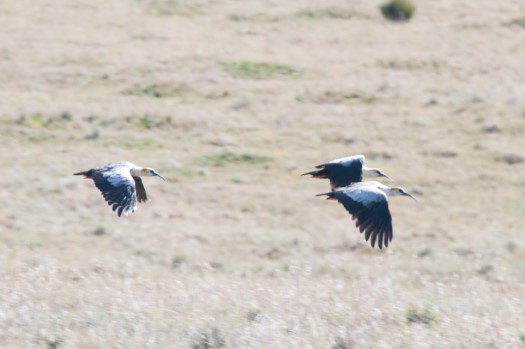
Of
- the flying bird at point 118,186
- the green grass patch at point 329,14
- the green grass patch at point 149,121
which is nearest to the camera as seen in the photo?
the flying bird at point 118,186

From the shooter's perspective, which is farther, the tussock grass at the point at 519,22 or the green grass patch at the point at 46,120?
the tussock grass at the point at 519,22

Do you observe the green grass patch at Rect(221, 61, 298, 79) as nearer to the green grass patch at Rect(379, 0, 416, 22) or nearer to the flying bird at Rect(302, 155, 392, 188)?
the green grass patch at Rect(379, 0, 416, 22)

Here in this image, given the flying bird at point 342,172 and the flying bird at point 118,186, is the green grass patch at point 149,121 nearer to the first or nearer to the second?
the flying bird at point 342,172

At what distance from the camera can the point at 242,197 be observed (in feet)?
53.5

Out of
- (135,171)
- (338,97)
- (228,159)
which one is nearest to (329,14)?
(338,97)

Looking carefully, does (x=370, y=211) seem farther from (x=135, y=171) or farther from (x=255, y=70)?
(x=255, y=70)

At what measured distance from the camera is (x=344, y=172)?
36.1ft

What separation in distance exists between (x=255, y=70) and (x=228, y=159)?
506cm

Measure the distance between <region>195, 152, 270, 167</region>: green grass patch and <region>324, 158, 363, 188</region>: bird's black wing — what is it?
6616mm

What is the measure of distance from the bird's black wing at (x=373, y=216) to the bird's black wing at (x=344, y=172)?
836mm

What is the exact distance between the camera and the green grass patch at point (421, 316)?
844 centimetres

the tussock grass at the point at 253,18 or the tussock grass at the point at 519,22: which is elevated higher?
the tussock grass at the point at 519,22

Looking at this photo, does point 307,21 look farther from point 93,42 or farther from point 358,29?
point 93,42

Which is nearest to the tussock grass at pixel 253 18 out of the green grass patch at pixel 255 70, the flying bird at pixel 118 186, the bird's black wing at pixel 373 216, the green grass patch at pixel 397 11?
the green grass patch at pixel 397 11
